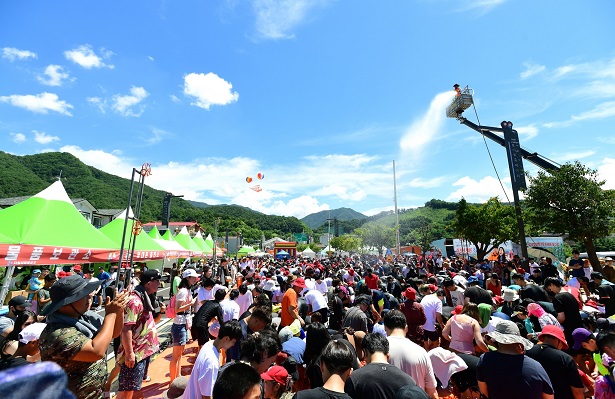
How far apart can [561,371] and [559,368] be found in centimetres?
3

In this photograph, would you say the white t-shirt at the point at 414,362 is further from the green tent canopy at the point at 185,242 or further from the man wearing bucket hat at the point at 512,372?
the green tent canopy at the point at 185,242

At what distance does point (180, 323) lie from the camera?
564 cm

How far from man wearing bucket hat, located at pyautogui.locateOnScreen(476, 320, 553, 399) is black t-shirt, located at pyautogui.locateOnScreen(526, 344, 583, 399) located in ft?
1.37

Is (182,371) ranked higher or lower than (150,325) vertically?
lower

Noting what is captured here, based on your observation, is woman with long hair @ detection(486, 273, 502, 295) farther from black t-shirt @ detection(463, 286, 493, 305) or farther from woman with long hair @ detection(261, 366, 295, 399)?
woman with long hair @ detection(261, 366, 295, 399)

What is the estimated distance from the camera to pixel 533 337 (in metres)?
4.60

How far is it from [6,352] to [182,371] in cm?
348

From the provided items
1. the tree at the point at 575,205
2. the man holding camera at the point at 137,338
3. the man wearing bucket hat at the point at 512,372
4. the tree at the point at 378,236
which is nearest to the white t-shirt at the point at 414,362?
the man wearing bucket hat at the point at 512,372

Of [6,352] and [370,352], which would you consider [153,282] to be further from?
[370,352]

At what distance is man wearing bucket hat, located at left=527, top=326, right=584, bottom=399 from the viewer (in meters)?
2.93

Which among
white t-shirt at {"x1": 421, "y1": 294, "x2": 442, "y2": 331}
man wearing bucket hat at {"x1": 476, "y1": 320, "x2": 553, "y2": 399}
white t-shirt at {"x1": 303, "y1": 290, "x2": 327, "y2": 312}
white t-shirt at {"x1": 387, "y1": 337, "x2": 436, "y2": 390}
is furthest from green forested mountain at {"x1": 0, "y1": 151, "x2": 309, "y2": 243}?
man wearing bucket hat at {"x1": 476, "y1": 320, "x2": 553, "y2": 399}

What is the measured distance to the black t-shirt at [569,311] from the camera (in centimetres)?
504

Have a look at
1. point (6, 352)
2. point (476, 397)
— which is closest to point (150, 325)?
point (6, 352)

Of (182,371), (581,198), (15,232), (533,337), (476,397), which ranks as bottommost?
(182,371)
